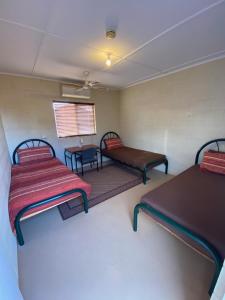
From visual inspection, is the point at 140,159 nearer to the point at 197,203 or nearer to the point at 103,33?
the point at 197,203

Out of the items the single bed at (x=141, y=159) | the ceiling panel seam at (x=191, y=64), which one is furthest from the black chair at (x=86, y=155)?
the ceiling panel seam at (x=191, y=64)

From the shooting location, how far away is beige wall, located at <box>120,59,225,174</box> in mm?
2525

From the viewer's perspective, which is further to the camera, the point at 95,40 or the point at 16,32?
the point at 95,40

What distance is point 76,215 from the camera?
2.18 metres

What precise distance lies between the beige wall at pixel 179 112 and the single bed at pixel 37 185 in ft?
7.60

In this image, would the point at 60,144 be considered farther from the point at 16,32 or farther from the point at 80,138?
the point at 16,32

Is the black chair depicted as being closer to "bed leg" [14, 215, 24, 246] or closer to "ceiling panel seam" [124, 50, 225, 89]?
"bed leg" [14, 215, 24, 246]

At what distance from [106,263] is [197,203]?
124 centimetres

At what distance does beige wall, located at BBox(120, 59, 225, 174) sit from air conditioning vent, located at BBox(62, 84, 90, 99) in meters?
1.43

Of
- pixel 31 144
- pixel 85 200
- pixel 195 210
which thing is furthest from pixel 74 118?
pixel 195 210

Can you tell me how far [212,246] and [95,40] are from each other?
250 cm

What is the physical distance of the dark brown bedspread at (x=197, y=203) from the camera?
1.26 m

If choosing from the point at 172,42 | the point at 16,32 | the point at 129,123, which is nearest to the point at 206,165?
the point at 172,42

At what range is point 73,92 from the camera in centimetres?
359
